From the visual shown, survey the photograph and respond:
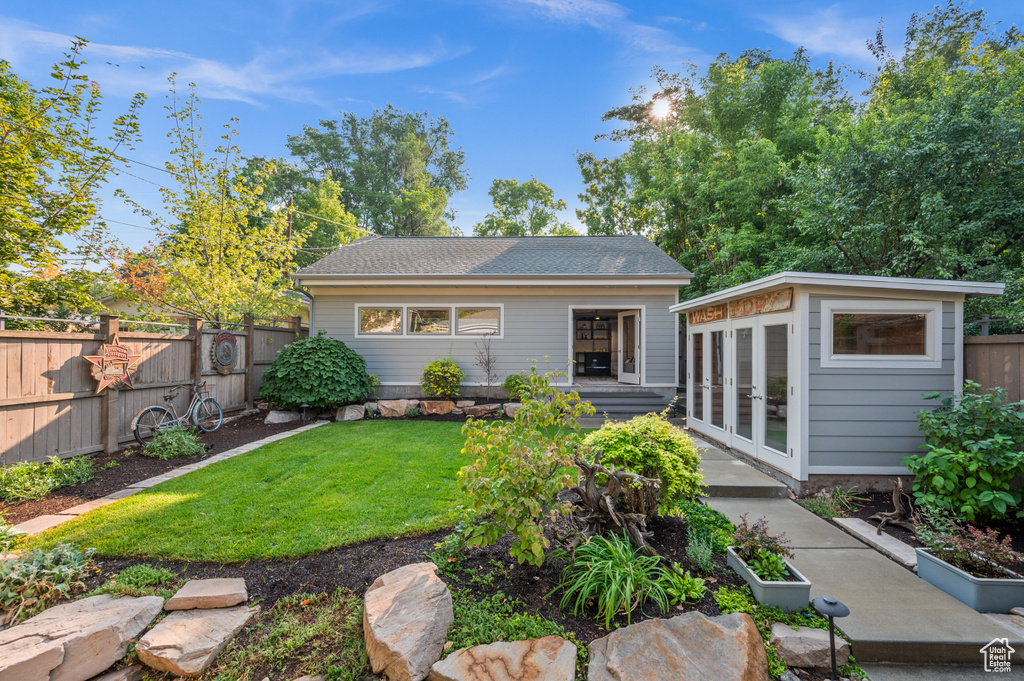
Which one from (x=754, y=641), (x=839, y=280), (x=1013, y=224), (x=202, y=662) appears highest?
(x=1013, y=224)

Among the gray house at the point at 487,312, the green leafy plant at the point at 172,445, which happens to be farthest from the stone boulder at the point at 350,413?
the green leafy plant at the point at 172,445

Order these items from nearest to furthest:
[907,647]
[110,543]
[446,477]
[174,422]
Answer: [907,647]
[110,543]
[446,477]
[174,422]

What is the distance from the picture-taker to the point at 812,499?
4.02 meters

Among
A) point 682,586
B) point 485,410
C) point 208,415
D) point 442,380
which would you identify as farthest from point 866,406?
point 208,415

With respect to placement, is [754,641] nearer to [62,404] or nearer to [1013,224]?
[62,404]

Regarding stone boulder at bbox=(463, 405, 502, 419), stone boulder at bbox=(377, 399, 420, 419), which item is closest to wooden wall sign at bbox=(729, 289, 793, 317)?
stone boulder at bbox=(463, 405, 502, 419)

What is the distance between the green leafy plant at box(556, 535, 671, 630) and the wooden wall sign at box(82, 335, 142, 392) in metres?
5.94

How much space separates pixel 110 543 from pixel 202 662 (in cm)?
174

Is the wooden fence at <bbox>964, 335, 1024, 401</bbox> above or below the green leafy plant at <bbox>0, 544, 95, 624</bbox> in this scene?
above

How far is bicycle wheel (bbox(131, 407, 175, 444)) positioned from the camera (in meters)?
5.37

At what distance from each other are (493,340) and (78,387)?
6.37 meters

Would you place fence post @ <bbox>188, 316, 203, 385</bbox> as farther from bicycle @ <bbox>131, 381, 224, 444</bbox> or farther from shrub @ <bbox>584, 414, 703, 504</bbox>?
shrub @ <bbox>584, 414, 703, 504</bbox>

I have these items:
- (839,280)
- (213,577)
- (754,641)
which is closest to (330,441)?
(213,577)

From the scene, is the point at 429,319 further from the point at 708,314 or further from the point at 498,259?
the point at 708,314
